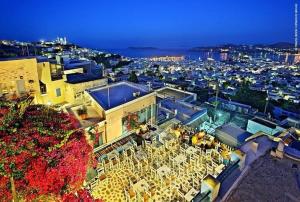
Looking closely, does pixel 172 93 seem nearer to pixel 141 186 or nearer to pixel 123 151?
pixel 123 151

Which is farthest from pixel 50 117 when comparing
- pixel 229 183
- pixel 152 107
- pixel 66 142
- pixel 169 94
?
pixel 169 94

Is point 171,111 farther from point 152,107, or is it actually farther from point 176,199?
point 176,199

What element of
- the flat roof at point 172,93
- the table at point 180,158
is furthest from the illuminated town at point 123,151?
the flat roof at point 172,93

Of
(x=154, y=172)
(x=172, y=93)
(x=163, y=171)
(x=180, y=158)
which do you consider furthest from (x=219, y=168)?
(x=172, y=93)

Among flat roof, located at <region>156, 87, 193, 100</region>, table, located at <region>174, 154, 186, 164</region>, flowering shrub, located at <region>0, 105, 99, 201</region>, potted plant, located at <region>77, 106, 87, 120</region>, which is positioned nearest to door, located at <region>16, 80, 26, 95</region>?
potted plant, located at <region>77, 106, 87, 120</region>

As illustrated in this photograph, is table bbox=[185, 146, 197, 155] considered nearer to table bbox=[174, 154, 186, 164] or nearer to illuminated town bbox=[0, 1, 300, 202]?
illuminated town bbox=[0, 1, 300, 202]

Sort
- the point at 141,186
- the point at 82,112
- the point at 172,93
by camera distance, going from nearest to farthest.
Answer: the point at 141,186 → the point at 82,112 → the point at 172,93

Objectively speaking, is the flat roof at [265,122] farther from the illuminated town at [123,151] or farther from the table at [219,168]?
the table at [219,168]
